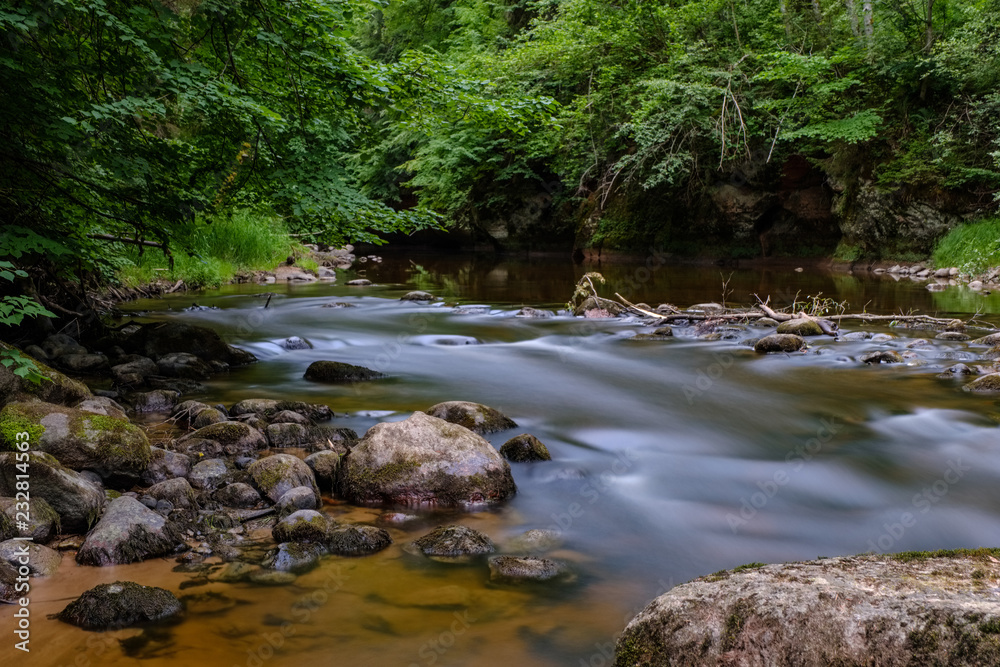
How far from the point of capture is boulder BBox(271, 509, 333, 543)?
3346 mm

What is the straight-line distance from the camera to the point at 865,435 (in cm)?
550

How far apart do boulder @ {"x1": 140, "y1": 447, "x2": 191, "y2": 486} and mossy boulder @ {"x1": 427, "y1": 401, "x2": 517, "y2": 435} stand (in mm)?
1772

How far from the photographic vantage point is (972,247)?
52.7ft

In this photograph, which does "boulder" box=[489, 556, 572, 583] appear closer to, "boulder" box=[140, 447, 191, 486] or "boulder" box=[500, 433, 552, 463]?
"boulder" box=[500, 433, 552, 463]

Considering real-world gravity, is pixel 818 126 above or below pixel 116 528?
above

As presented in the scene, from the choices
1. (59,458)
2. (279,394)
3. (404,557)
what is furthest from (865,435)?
(59,458)

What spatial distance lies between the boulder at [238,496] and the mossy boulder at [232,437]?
0.71m

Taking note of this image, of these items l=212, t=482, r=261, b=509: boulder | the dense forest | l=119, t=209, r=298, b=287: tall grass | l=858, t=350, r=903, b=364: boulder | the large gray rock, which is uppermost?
the dense forest

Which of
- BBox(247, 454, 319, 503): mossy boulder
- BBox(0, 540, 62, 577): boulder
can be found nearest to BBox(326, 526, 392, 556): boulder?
BBox(247, 454, 319, 503): mossy boulder

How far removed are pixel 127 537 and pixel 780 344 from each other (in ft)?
24.8

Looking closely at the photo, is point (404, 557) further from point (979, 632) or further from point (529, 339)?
point (529, 339)

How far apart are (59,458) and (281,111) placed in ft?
12.2

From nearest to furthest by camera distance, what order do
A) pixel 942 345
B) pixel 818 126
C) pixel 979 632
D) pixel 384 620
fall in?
1. pixel 979 632
2. pixel 384 620
3. pixel 942 345
4. pixel 818 126

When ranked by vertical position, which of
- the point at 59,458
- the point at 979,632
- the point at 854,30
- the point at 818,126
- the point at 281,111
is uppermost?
the point at 854,30
